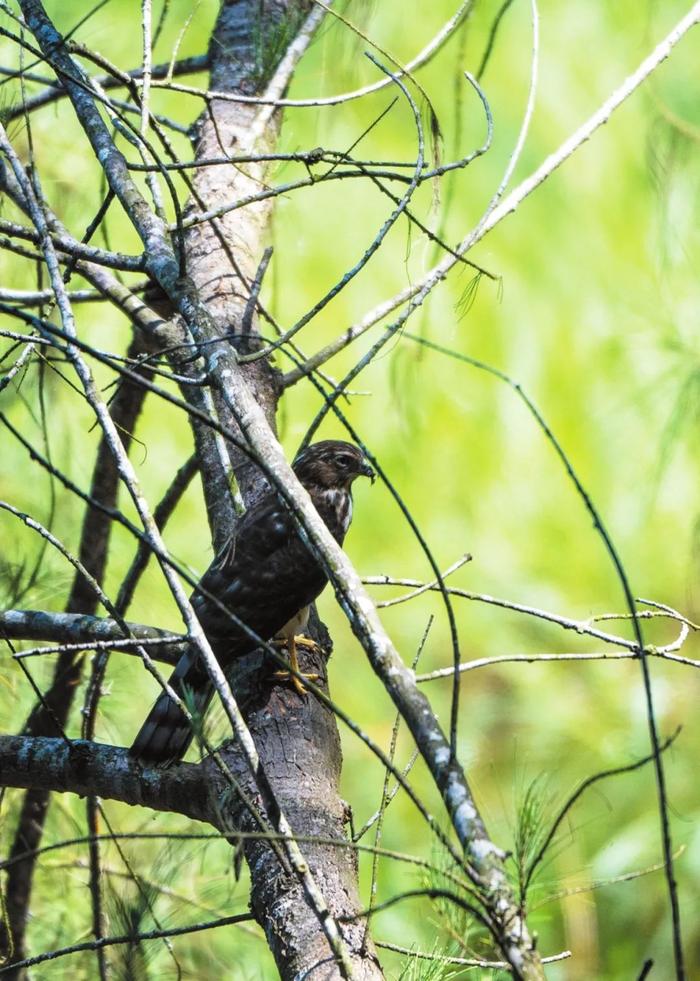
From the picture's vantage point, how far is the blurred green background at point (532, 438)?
2.97 metres

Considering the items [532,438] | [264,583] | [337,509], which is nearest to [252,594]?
[264,583]

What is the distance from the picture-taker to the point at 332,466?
213 cm

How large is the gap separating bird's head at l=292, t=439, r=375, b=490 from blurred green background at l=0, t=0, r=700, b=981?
0.66 m

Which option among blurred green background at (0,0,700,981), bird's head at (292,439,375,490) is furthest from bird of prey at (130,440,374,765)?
blurred green background at (0,0,700,981)

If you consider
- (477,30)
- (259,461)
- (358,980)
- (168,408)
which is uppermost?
(477,30)

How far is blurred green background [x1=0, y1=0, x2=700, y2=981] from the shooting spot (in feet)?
9.76

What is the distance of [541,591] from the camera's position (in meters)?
3.22

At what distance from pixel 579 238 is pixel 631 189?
9.0 inches

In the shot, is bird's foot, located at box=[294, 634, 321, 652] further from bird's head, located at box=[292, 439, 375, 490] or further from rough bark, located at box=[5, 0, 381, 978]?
bird's head, located at box=[292, 439, 375, 490]

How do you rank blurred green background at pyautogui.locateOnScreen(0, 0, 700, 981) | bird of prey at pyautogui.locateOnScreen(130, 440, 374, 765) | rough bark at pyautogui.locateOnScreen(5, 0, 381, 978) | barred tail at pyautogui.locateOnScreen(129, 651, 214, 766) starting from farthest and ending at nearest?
1. blurred green background at pyautogui.locateOnScreen(0, 0, 700, 981)
2. bird of prey at pyautogui.locateOnScreen(130, 440, 374, 765)
3. barred tail at pyautogui.locateOnScreen(129, 651, 214, 766)
4. rough bark at pyautogui.locateOnScreen(5, 0, 381, 978)

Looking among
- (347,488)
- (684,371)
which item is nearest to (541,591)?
(684,371)

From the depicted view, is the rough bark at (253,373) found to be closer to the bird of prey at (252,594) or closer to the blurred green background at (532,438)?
the bird of prey at (252,594)

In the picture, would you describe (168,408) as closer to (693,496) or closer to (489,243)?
(489,243)

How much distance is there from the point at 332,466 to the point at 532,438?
1390 millimetres
